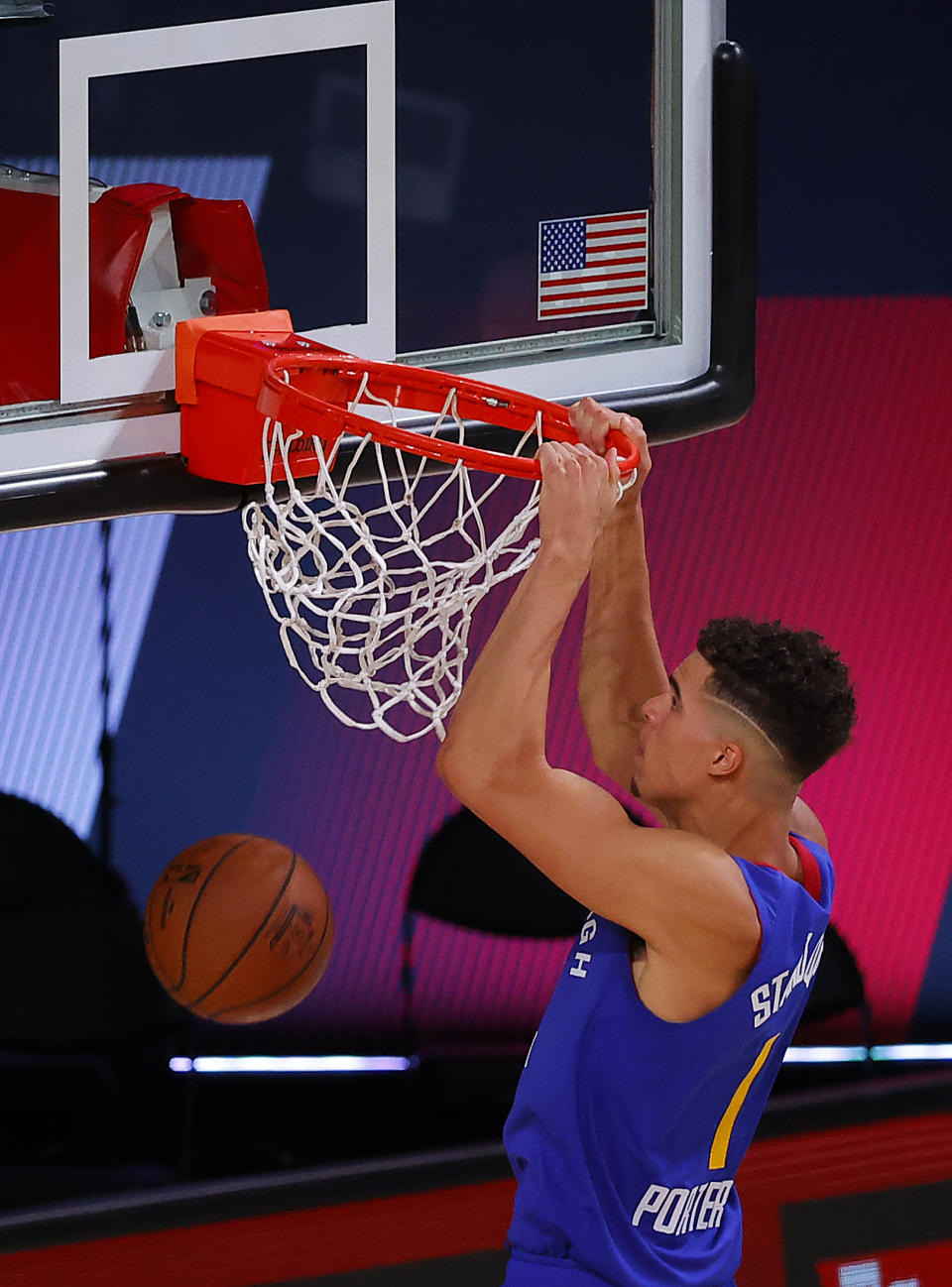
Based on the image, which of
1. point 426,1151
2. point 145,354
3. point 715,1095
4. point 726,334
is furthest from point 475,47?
point 426,1151

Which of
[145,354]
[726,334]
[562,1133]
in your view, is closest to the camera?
[562,1133]

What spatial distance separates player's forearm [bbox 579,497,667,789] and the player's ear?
0.33 metres

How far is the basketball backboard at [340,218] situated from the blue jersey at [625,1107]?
0.92 m

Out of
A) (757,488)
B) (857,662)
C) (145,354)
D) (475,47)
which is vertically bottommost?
(857,662)

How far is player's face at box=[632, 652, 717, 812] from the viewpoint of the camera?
169cm

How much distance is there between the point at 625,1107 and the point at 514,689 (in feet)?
1.67

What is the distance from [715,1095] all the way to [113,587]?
2.31 meters

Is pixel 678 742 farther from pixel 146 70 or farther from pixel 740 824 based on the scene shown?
pixel 146 70

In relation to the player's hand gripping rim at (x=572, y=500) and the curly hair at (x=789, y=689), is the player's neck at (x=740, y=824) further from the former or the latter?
the player's hand gripping rim at (x=572, y=500)

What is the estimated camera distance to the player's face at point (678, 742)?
5.54 feet

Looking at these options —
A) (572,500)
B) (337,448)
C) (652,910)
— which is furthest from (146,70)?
(652,910)

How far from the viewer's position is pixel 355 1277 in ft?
10.2

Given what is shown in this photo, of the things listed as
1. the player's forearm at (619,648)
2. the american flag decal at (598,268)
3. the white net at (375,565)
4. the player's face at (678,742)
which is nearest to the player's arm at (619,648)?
the player's forearm at (619,648)

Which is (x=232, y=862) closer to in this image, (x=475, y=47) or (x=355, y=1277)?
(x=355, y=1277)
